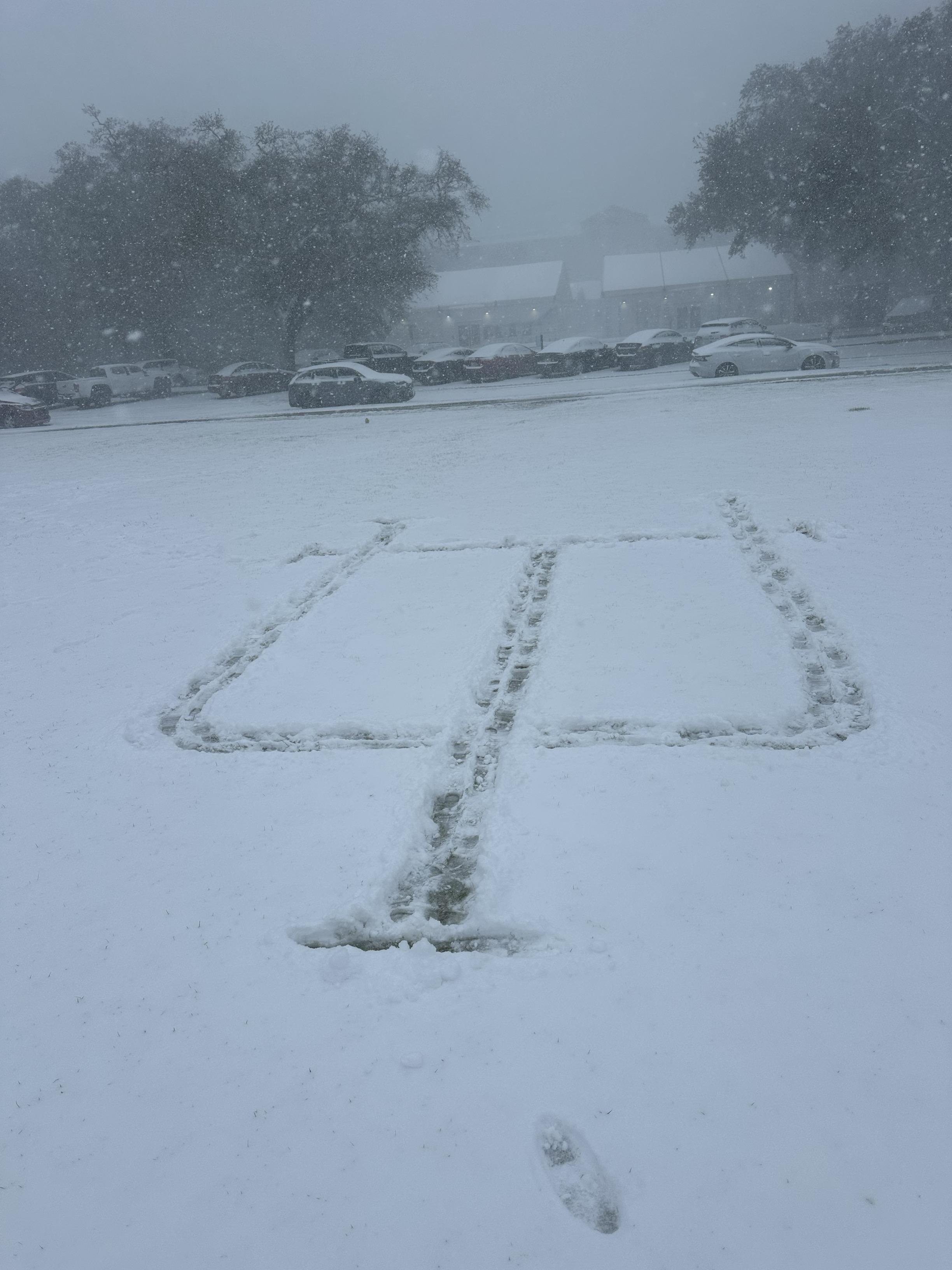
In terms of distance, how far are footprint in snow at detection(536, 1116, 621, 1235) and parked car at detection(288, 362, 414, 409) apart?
2192 cm

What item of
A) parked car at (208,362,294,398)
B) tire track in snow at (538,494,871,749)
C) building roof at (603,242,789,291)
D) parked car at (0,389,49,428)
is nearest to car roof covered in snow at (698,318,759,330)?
parked car at (208,362,294,398)

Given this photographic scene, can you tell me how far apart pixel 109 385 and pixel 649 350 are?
20455mm

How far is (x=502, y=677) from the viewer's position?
17.1ft

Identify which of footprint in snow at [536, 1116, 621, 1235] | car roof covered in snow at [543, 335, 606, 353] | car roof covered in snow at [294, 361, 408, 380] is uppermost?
car roof covered in snow at [543, 335, 606, 353]

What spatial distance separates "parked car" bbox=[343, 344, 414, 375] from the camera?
27828 mm

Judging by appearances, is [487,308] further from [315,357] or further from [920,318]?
[920,318]

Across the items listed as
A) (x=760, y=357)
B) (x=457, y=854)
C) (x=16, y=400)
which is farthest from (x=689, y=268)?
(x=457, y=854)

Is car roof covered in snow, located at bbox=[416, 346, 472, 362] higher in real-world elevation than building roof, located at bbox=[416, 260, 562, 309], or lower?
lower

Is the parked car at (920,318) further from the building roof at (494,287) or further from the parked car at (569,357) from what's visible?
the building roof at (494,287)

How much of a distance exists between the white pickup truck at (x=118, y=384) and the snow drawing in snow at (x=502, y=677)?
93.7ft

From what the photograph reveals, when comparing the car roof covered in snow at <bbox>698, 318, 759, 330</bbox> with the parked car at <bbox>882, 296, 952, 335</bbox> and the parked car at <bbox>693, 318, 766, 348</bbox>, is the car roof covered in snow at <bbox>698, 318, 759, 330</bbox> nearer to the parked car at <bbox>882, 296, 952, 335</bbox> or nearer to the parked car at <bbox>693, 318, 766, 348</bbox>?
the parked car at <bbox>693, 318, 766, 348</bbox>

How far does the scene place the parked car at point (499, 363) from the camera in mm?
26125

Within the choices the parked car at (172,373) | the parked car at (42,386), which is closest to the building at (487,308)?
the parked car at (172,373)

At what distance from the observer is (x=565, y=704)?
4.70 m
